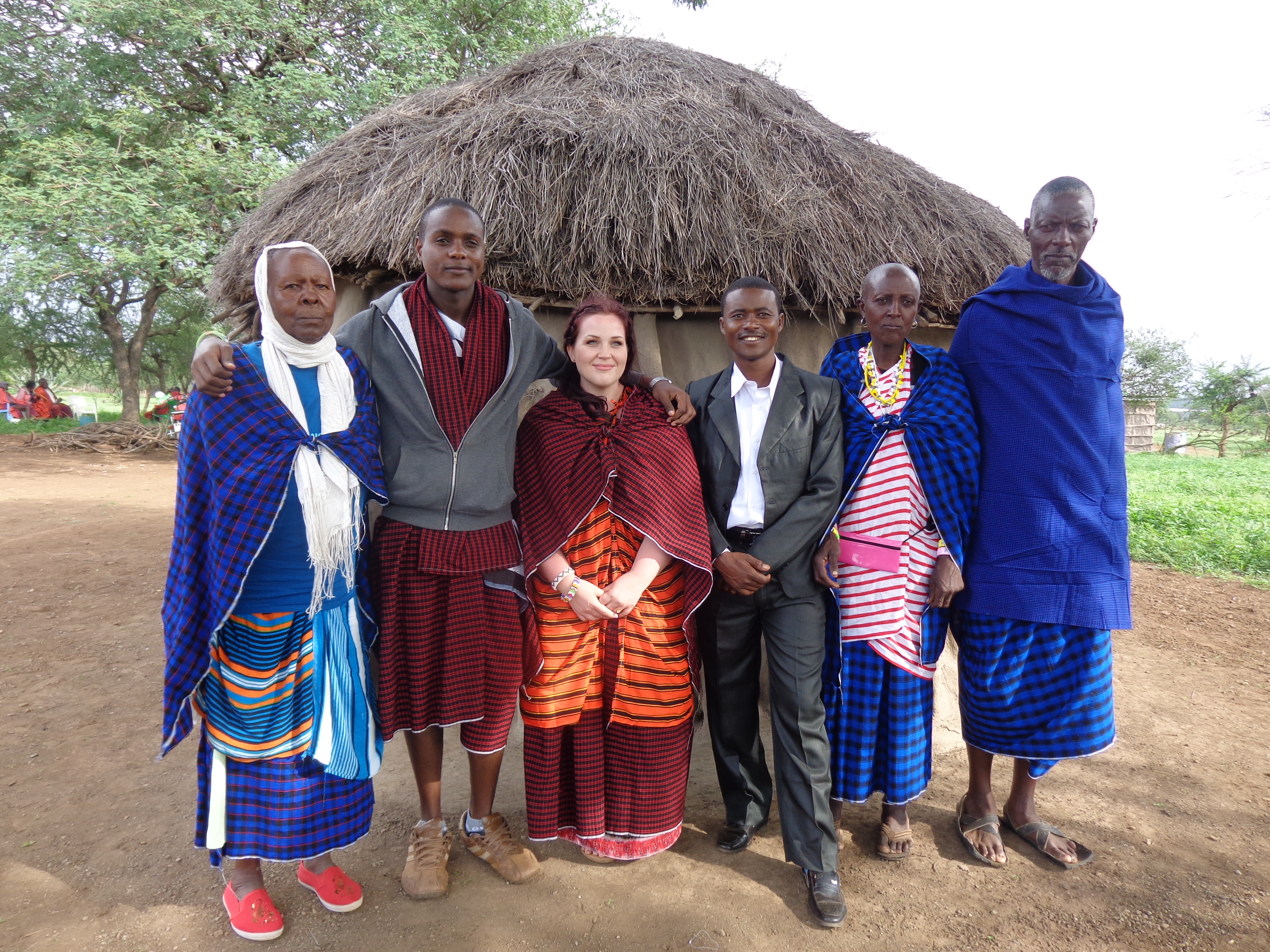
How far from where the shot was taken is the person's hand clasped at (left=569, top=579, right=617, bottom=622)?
2342 millimetres

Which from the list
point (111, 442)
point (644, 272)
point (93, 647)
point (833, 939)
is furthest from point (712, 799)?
point (111, 442)

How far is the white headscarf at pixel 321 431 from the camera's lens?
6.98 ft

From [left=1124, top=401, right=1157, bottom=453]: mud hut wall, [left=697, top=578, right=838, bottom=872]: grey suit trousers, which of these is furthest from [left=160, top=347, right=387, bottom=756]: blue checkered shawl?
[left=1124, top=401, right=1157, bottom=453]: mud hut wall

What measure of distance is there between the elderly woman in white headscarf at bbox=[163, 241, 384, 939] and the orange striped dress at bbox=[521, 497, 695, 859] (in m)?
0.60

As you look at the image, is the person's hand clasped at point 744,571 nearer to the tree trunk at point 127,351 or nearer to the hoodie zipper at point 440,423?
the hoodie zipper at point 440,423

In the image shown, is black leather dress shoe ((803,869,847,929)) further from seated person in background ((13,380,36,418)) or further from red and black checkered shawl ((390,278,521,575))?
seated person in background ((13,380,36,418))

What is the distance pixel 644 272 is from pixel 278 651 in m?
2.15

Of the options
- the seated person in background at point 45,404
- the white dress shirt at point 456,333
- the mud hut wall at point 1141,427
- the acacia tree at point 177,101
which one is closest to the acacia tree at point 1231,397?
the mud hut wall at point 1141,427

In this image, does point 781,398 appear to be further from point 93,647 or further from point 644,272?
point 93,647

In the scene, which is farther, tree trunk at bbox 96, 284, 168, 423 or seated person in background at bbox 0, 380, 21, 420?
seated person in background at bbox 0, 380, 21, 420

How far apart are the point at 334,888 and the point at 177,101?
1245 cm

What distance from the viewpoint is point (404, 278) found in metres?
3.47

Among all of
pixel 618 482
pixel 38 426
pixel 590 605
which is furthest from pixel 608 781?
pixel 38 426

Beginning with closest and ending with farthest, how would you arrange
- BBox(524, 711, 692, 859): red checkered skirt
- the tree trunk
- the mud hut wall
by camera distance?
1. BBox(524, 711, 692, 859): red checkered skirt
2. the tree trunk
3. the mud hut wall
